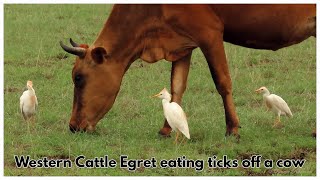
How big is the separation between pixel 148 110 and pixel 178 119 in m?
1.75

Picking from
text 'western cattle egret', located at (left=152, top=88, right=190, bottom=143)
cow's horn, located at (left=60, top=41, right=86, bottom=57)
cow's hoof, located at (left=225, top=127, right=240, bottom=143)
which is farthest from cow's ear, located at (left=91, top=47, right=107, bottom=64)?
cow's hoof, located at (left=225, top=127, right=240, bottom=143)

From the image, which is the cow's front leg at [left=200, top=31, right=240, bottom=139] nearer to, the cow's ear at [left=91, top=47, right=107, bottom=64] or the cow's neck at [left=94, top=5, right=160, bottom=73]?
the cow's neck at [left=94, top=5, right=160, bottom=73]

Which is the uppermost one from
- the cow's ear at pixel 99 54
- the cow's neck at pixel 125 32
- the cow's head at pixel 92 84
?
the cow's neck at pixel 125 32

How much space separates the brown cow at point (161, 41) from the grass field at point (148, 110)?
352 millimetres

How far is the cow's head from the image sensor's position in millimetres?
8742

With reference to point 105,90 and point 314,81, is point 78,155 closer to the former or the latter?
point 105,90

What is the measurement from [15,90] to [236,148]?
13.2ft

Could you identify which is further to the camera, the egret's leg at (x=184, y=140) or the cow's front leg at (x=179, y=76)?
the cow's front leg at (x=179, y=76)

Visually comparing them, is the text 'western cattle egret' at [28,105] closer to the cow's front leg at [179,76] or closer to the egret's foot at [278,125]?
the cow's front leg at [179,76]

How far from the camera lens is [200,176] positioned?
7.47m

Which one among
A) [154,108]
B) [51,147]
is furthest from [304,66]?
[51,147]

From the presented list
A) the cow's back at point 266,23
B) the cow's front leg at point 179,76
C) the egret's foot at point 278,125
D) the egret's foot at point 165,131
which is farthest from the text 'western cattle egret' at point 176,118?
the egret's foot at point 278,125

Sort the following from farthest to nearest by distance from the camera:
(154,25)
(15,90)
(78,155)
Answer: (15,90)
(154,25)
(78,155)

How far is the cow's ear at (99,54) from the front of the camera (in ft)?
28.5
